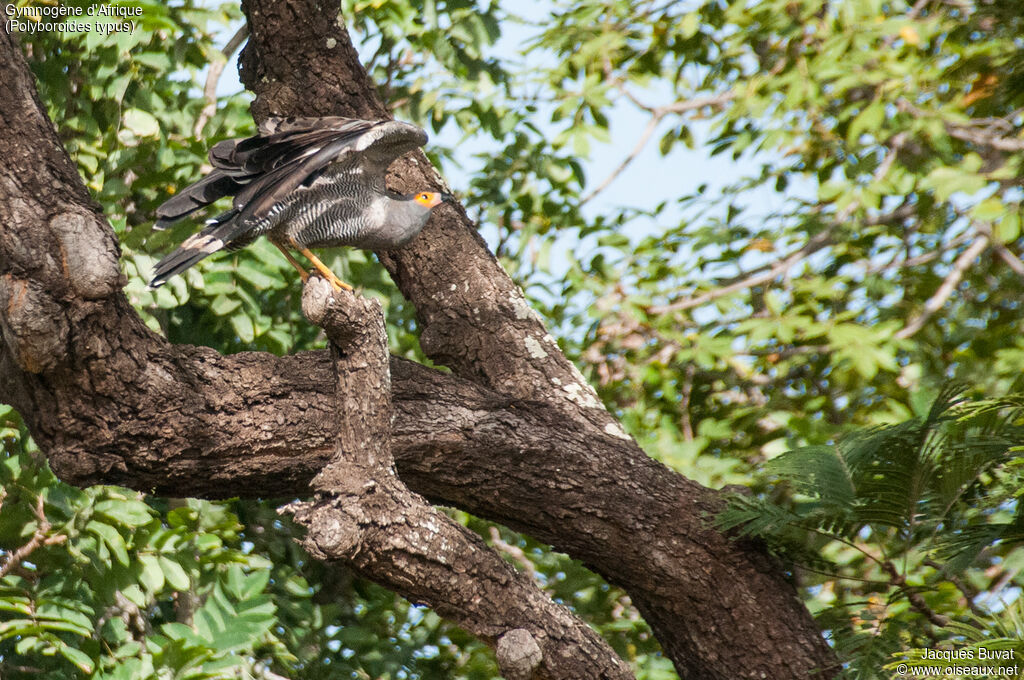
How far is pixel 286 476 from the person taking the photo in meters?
2.94

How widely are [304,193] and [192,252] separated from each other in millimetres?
433

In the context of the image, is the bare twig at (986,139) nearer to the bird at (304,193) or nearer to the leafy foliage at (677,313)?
the leafy foliage at (677,313)

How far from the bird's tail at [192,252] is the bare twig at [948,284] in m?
3.41

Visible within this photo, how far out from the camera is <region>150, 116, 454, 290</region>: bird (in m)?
2.76

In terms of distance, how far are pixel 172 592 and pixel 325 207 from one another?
155 cm

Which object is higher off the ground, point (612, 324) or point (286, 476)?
point (612, 324)

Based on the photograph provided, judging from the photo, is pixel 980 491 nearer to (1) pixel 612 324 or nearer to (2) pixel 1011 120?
(1) pixel 612 324

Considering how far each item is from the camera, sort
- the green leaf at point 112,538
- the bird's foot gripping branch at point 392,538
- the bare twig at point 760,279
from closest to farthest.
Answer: the bird's foot gripping branch at point 392,538 < the green leaf at point 112,538 < the bare twig at point 760,279

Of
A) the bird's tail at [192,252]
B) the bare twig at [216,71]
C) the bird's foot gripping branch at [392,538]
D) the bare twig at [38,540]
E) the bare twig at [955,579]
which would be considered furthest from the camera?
the bare twig at [216,71]

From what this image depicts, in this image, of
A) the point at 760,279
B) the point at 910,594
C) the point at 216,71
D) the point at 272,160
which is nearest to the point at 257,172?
the point at 272,160

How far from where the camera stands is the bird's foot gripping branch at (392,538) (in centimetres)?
234

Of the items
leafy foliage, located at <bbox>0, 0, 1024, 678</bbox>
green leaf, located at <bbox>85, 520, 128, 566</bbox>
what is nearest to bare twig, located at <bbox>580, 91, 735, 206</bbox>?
leafy foliage, located at <bbox>0, 0, 1024, 678</bbox>

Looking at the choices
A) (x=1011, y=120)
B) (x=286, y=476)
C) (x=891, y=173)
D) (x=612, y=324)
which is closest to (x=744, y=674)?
(x=286, y=476)

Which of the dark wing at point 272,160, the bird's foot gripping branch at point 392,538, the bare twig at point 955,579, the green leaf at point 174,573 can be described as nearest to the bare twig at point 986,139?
the bare twig at point 955,579
